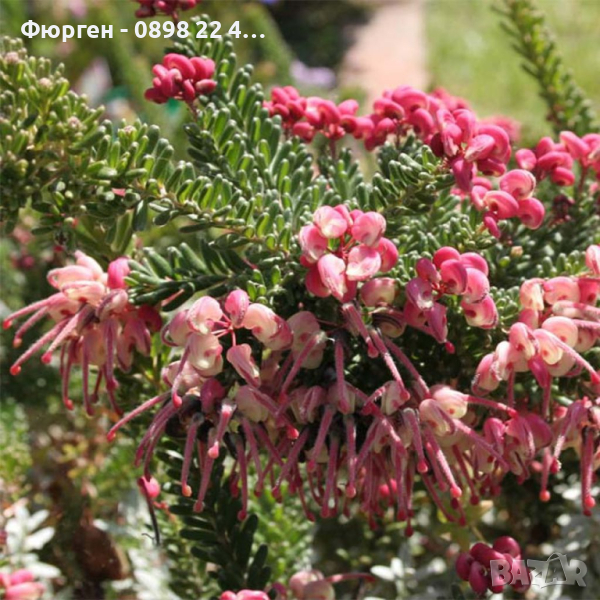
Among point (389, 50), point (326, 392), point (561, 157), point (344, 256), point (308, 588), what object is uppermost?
point (389, 50)

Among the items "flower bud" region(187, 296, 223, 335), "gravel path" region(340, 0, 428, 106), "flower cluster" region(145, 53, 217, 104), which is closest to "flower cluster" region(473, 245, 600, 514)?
"flower bud" region(187, 296, 223, 335)

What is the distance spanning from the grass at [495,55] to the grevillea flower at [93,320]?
10.4 ft

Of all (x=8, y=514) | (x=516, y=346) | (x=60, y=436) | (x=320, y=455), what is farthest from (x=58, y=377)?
(x=516, y=346)

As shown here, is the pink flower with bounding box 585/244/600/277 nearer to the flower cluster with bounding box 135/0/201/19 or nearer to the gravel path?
the flower cluster with bounding box 135/0/201/19

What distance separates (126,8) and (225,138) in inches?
146

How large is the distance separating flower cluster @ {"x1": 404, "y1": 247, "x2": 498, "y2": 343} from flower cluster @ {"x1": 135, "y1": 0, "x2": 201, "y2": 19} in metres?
0.36

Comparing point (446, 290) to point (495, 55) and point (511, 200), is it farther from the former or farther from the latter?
point (495, 55)

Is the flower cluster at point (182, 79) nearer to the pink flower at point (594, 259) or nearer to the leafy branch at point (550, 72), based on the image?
the pink flower at point (594, 259)

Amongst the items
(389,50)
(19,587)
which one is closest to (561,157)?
(19,587)

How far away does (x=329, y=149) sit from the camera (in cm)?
98

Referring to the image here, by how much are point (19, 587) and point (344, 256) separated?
401mm

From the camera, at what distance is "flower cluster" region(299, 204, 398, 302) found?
27.8 inches

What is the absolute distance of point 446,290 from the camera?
0.74 m

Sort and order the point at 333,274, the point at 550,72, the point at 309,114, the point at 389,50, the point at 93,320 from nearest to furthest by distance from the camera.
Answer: the point at 333,274 < the point at 93,320 < the point at 309,114 < the point at 550,72 < the point at 389,50
